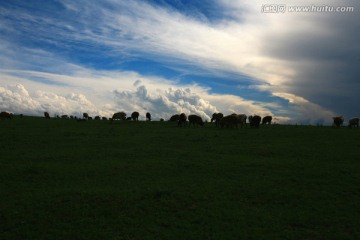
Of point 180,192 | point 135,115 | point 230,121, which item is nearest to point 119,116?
point 135,115

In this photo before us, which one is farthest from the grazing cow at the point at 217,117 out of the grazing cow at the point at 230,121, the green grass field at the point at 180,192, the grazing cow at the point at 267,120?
the green grass field at the point at 180,192

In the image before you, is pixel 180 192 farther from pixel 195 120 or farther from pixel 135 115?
pixel 135 115

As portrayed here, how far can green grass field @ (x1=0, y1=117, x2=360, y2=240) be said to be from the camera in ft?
28.6

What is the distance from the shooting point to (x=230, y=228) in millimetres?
8781

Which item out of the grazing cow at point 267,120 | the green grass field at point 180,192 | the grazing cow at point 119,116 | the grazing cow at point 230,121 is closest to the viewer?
the green grass field at point 180,192

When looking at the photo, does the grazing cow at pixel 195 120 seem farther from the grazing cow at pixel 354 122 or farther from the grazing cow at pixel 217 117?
the grazing cow at pixel 354 122

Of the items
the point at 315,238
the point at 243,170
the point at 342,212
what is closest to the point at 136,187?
the point at 243,170

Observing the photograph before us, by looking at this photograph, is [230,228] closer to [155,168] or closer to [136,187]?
[136,187]

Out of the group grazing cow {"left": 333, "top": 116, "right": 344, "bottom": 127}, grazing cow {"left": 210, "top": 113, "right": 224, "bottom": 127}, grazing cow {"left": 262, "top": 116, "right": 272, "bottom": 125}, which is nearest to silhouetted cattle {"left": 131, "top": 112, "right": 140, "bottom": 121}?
grazing cow {"left": 210, "top": 113, "right": 224, "bottom": 127}

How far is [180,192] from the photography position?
11289 mm

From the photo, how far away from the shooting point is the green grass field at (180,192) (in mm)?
8711

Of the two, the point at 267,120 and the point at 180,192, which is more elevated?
the point at 267,120

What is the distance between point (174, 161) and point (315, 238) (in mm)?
8903

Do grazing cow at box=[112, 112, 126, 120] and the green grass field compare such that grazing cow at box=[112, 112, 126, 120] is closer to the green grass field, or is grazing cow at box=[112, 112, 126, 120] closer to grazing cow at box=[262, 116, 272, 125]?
grazing cow at box=[262, 116, 272, 125]
